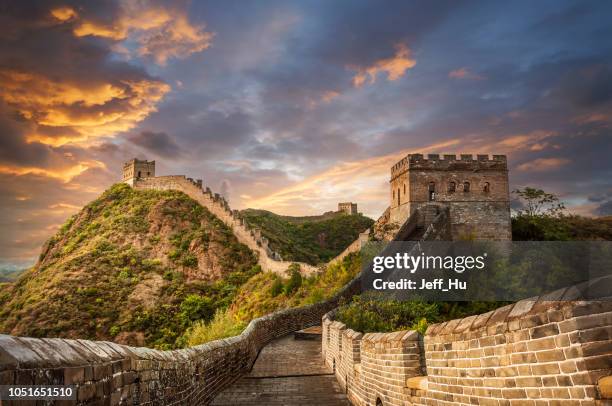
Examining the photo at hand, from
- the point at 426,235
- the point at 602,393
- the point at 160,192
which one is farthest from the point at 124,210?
the point at 602,393

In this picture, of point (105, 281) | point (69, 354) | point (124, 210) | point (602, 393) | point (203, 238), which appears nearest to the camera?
point (602, 393)

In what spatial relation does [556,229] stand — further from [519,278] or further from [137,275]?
[137,275]

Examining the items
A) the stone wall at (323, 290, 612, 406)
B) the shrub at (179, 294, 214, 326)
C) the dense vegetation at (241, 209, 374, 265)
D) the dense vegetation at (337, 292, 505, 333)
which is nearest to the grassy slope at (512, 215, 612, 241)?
the dense vegetation at (337, 292, 505, 333)

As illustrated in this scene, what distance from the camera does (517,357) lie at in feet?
10.7

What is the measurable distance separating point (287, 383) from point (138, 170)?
2471 inches

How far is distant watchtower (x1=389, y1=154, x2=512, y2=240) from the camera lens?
35.9 m

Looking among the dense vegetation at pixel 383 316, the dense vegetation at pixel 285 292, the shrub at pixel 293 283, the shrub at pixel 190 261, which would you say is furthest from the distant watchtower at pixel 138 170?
the dense vegetation at pixel 383 316

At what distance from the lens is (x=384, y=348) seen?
6.48 meters

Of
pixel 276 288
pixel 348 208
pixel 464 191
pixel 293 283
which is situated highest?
pixel 348 208

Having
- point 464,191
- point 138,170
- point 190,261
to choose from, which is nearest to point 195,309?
point 190,261

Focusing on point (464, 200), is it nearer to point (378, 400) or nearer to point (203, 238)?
point (203, 238)

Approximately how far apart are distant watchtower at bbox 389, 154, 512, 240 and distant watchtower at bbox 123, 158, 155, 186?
145ft

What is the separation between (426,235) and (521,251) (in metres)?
9.29

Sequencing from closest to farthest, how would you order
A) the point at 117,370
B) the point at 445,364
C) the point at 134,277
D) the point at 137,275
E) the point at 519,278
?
the point at 117,370
the point at 445,364
the point at 519,278
the point at 134,277
the point at 137,275
